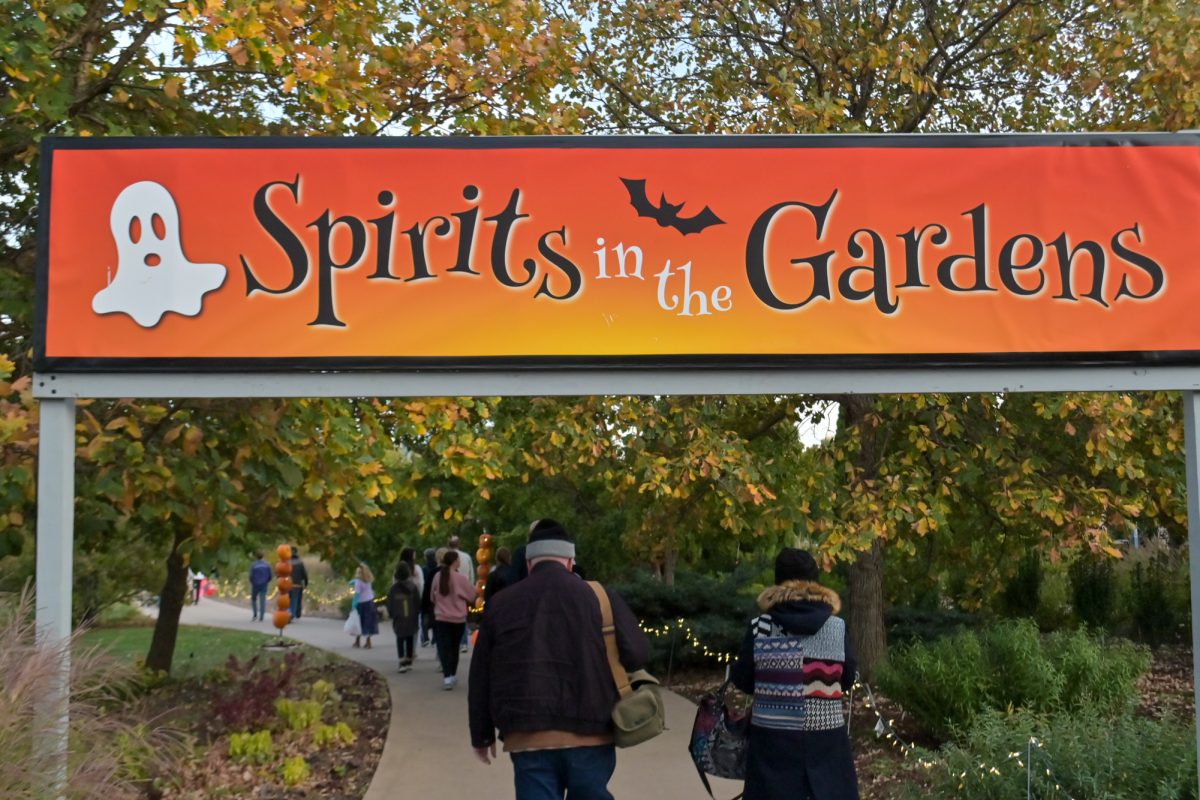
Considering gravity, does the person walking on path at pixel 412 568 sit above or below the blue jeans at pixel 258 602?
above

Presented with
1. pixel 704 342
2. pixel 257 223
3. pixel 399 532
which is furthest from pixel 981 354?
pixel 399 532

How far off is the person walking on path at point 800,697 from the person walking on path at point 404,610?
397 inches

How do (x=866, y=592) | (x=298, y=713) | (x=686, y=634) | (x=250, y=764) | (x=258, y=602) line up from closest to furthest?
(x=250, y=764) < (x=298, y=713) < (x=866, y=592) < (x=686, y=634) < (x=258, y=602)

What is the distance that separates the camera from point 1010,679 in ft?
27.5

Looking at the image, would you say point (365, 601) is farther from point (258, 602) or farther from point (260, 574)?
point (258, 602)

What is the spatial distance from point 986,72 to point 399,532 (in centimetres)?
1457

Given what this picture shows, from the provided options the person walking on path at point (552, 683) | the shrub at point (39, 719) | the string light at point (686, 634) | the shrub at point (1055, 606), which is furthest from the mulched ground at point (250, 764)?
the shrub at point (1055, 606)

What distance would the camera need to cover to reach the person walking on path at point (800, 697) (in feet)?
17.1

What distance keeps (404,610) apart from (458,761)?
19.0 ft

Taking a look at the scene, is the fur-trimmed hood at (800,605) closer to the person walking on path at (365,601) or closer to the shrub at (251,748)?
the shrub at (251,748)

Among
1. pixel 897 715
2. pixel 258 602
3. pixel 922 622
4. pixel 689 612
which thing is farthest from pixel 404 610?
pixel 258 602

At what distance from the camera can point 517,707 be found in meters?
5.00

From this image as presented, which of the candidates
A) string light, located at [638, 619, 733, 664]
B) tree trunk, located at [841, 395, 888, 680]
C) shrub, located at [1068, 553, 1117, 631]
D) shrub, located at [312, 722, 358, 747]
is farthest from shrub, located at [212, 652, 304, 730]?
shrub, located at [1068, 553, 1117, 631]

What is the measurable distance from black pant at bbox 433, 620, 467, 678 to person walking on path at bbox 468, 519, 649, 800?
27.7ft
